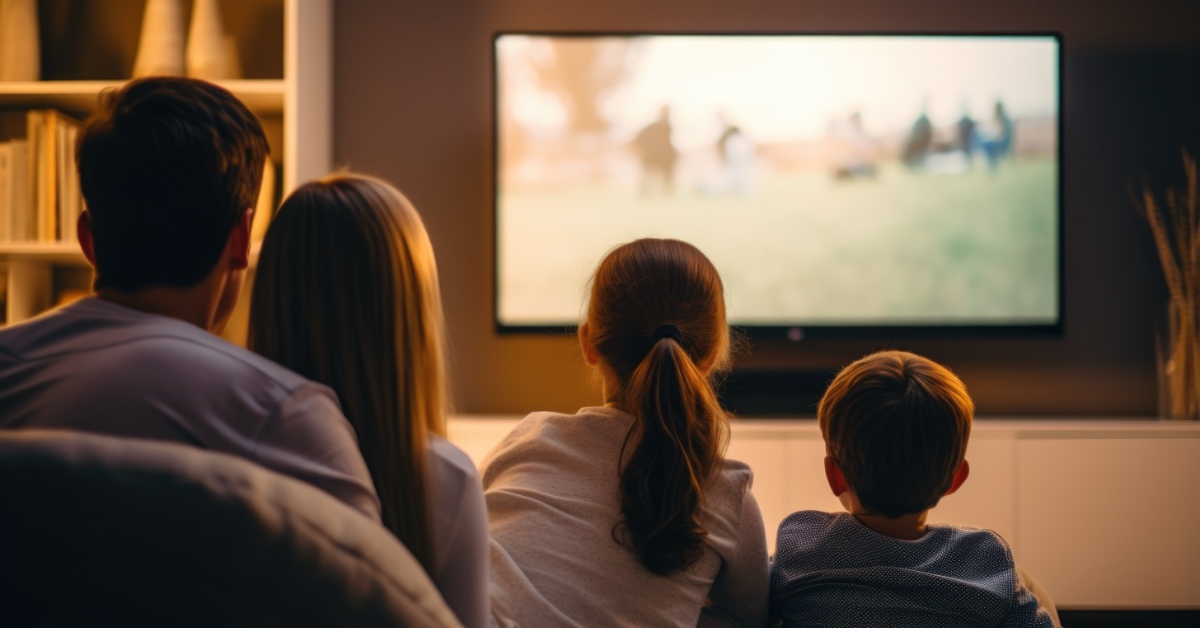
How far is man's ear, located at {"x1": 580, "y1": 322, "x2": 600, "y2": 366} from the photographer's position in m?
1.51

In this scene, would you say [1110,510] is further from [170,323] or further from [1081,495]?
[170,323]

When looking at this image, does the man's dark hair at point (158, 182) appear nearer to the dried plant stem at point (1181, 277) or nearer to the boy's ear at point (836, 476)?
the boy's ear at point (836, 476)

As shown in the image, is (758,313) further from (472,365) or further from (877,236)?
(472,365)

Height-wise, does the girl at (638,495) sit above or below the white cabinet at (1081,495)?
above

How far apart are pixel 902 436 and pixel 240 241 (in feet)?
2.73

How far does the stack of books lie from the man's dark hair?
2.39m

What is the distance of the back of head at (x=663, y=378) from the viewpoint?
1.27 m

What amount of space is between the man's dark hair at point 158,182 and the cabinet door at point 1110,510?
8.76 ft

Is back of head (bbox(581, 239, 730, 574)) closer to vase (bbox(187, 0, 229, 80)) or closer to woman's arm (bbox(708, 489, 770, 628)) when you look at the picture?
woman's arm (bbox(708, 489, 770, 628))

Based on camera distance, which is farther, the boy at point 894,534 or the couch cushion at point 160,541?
the boy at point 894,534

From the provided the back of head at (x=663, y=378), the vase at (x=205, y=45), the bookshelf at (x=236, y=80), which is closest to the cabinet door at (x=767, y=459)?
the back of head at (x=663, y=378)

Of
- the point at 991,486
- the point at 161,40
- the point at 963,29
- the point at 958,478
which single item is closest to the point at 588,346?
the point at 958,478

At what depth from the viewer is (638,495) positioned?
1.29 metres

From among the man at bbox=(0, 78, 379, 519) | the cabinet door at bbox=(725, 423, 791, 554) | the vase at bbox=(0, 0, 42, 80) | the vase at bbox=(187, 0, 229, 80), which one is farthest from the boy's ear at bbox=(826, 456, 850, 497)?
the vase at bbox=(0, 0, 42, 80)
